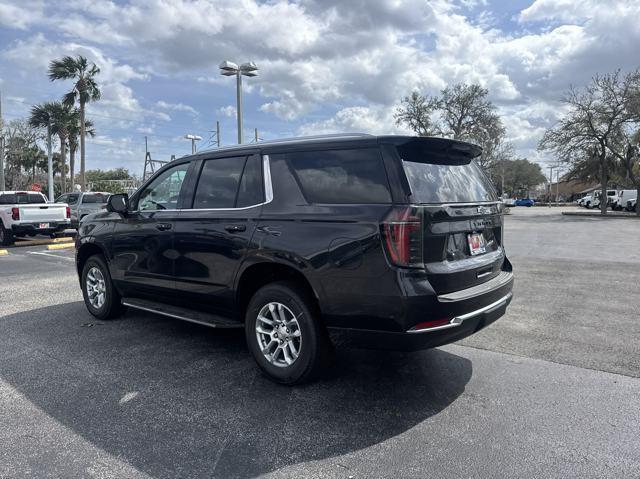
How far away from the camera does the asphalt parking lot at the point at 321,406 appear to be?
2.88 metres

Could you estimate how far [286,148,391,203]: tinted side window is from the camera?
11.4ft

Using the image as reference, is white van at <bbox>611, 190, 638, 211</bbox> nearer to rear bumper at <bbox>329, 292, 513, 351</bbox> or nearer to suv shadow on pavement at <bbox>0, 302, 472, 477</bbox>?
suv shadow on pavement at <bbox>0, 302, 472, 477</bbox>

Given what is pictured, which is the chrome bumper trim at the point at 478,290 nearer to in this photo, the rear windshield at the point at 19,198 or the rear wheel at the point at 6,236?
the rear wheel at the point at 6,236

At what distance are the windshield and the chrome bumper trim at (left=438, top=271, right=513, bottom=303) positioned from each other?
68 cm

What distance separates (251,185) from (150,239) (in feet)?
4.90

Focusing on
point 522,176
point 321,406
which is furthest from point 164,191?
point 522,176

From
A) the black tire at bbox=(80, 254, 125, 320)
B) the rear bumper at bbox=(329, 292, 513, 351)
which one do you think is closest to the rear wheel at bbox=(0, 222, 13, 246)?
the black tire at bbox=(80, 254, 125, 320)

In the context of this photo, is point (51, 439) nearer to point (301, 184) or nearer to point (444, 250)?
point (301, 184)

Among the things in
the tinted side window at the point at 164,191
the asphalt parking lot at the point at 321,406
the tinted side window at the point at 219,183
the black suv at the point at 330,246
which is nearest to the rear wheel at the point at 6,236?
the asphalt parking lot at the point at 321,406

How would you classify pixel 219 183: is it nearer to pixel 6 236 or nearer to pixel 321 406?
pixel 321 406

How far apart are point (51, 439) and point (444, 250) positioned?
2.93m

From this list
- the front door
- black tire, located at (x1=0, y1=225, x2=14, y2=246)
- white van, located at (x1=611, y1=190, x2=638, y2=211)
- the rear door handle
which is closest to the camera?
the rear door handle

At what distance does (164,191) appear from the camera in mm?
5133

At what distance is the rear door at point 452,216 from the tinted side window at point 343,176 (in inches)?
8.0
